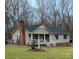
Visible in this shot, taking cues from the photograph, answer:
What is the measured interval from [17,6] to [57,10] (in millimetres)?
354

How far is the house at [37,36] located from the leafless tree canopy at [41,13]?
4 cm

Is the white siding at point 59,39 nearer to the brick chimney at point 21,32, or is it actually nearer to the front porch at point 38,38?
the front porch at point 38,38

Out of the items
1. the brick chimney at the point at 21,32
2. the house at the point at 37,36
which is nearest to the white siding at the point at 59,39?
the house at the point at 37,36

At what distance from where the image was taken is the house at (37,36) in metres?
2.59

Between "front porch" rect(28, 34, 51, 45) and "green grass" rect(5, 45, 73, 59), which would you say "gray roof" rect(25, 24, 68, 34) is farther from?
"green grass" rect(5, 45, 73, 59)

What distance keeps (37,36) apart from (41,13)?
205 millimetres

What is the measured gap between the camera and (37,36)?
2598 millimetres

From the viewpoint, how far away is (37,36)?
260 cm

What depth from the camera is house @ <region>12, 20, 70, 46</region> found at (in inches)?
102

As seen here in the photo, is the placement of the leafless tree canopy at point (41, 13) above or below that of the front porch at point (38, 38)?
above

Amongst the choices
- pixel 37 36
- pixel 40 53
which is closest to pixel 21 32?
pixel 37 36

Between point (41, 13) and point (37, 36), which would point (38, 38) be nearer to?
point (37, 36)

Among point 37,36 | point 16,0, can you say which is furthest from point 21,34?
point 16,0
